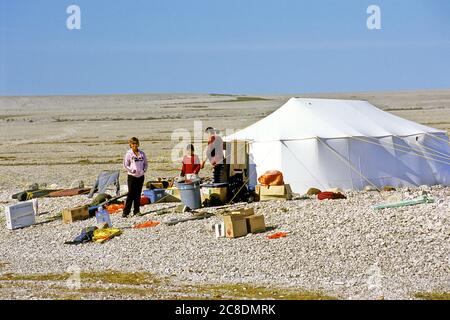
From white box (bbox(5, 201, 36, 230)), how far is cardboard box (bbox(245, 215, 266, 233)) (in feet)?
17.9

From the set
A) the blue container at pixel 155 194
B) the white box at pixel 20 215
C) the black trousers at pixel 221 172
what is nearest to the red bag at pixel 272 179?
the black trousers at pixel 221 172

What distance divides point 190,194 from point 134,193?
119cm

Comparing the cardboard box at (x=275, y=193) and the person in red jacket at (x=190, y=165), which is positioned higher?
the person in red jacket at (x=190, y=165)

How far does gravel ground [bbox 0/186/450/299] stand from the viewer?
10602 mm

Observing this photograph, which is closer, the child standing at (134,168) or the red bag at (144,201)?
the child standing at (134,168)

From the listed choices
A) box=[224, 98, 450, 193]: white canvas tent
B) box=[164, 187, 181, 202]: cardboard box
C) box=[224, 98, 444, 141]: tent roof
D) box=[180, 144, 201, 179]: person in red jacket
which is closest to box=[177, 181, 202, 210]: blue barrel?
box=[180, 144, 201, 179]: person in red jacket

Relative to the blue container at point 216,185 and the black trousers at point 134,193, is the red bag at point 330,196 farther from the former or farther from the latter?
the black trousers at point 134,193

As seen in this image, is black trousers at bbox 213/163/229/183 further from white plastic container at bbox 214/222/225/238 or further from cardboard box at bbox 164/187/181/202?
white plastic container at bbox 214/222/225/238

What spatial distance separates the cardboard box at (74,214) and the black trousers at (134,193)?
1112mm

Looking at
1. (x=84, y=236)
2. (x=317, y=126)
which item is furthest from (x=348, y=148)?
(x=84, y=236)

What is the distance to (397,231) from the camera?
502 inches

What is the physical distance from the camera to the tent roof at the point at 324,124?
738 inches

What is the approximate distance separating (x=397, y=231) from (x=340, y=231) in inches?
38.5
